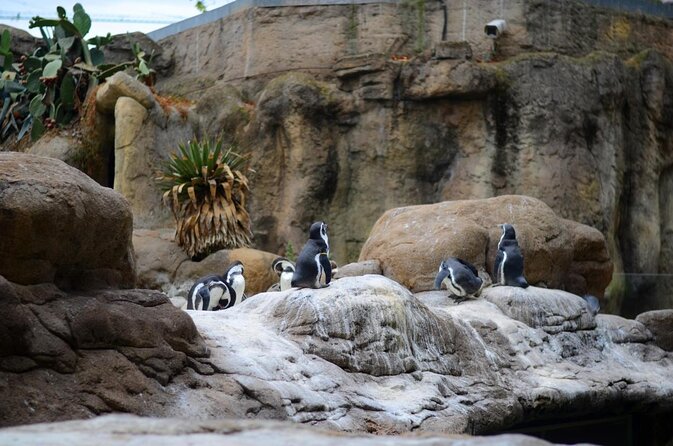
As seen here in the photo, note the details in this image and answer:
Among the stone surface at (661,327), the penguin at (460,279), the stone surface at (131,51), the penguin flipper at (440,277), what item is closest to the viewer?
the penguin at (460,279)

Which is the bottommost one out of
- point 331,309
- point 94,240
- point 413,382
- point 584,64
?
point 413,382

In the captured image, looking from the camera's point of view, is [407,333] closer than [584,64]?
Yes

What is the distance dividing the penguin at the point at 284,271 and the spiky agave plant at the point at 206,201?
1.90 m

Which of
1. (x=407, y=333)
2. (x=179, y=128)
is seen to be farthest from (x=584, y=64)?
(x=407, y=333)

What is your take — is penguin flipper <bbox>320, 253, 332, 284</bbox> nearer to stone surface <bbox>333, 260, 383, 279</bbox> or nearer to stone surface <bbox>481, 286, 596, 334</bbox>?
stone surface <bbox>481, 286, 596, 334</bbox>

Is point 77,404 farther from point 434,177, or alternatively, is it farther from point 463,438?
point 434,177

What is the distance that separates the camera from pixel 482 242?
13406mm

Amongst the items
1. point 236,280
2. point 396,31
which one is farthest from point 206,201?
point 396,31

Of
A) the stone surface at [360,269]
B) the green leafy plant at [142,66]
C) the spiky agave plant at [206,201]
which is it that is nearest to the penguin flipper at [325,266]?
the stone surface at [360,269]

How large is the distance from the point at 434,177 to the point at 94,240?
37.6ft

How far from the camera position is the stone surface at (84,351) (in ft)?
20.3

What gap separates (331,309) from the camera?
28.7 ft

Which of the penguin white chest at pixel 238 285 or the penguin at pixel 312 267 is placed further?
the penguin white chest at pixel 238 285

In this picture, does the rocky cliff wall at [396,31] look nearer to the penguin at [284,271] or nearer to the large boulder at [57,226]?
the penguin at [284,271]
